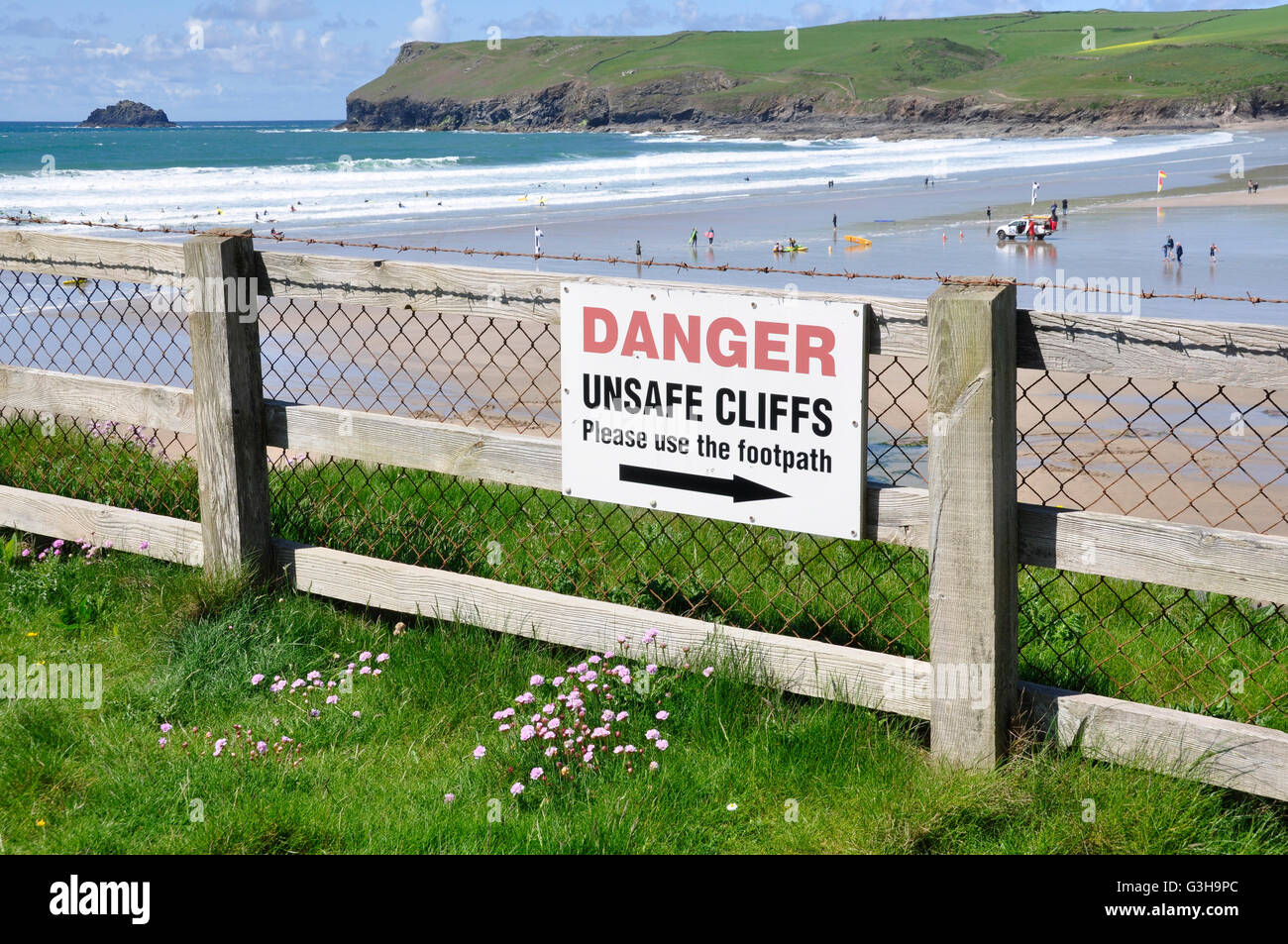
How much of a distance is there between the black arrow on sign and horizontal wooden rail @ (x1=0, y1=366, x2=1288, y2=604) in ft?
1.00

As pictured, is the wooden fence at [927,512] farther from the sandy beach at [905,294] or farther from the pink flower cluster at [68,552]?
the pink flower cluster at [68,552]

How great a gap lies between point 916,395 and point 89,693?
1065cm

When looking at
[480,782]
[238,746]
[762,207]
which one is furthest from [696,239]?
[480,782]

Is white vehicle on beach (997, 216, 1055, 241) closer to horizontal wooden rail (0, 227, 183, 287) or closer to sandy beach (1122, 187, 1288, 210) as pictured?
sandy beach (1122, 187, 1288, 210)

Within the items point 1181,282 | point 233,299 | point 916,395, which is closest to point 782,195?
point 1181,282

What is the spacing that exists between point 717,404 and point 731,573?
1360 millimetres

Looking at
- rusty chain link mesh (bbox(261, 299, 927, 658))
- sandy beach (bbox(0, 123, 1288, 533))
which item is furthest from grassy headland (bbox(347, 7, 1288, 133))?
rusty chain link mesh (bbox(261, 299, 927, 658))

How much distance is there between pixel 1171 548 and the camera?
3289mm

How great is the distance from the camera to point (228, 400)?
4746mm

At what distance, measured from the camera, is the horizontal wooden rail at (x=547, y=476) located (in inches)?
127

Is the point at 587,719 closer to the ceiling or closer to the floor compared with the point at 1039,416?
closer to the ceiling

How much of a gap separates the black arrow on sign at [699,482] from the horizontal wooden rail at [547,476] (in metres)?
0.31

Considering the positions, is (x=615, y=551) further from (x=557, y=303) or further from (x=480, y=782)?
(x=480, y=782)
